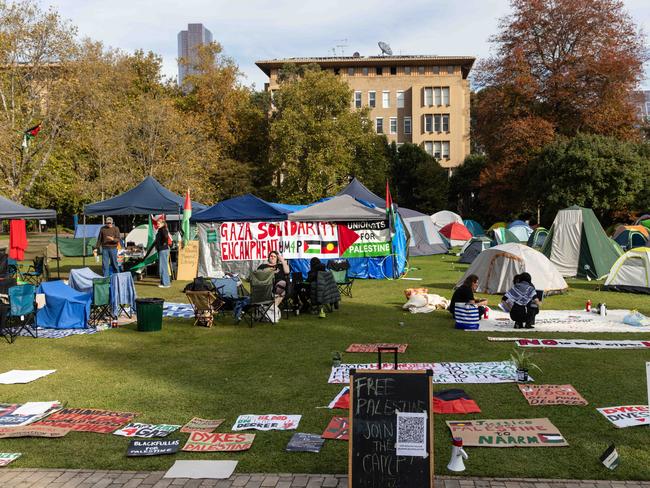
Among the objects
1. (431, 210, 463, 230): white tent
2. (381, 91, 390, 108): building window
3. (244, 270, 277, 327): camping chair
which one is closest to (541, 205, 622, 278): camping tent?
(244, 270, 277, 327): camping chair

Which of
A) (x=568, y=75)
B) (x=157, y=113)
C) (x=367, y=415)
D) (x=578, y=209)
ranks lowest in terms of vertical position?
(x=367, y=415)

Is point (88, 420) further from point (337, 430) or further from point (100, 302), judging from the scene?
point (100, 302)

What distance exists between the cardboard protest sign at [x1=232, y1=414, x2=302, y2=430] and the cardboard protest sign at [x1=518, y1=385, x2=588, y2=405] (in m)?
2.79

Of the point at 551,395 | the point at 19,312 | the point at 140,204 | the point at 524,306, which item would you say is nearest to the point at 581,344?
the point at 524,306

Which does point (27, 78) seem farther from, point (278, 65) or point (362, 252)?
point (278, 65)

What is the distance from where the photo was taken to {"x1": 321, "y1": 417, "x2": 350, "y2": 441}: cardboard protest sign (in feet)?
20.2

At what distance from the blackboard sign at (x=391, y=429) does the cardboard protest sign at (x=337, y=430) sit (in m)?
1.31

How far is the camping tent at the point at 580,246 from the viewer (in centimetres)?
2044

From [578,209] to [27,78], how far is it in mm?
22439

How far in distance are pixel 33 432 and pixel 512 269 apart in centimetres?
1314

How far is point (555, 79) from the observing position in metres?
37.3

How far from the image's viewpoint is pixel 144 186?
68.8ft

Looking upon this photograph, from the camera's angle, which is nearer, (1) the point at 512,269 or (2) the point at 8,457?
(2) the point at 8,457

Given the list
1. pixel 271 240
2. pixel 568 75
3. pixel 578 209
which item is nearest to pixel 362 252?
pixel 271 240
